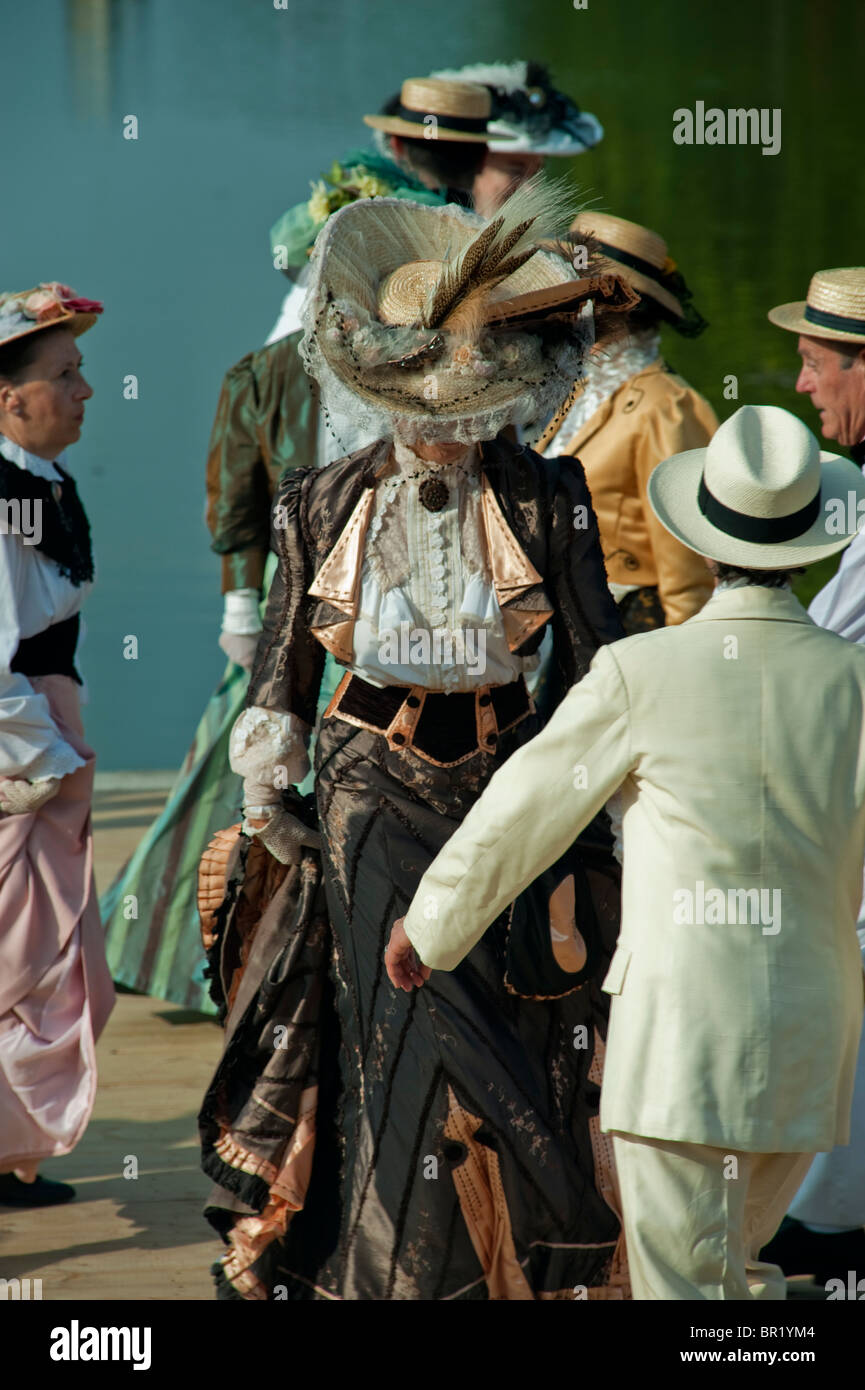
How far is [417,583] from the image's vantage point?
125 inches

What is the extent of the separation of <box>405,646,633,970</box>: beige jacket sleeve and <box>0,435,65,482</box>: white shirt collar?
1.85 metres

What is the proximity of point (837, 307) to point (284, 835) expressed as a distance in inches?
65.1

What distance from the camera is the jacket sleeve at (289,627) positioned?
3291mm

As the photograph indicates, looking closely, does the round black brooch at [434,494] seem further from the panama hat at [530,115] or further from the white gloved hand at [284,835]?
the panama hat at [530,115]

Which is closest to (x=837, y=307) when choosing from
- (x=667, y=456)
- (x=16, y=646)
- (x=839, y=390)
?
(x=839, y=390)

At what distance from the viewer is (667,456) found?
182 inches

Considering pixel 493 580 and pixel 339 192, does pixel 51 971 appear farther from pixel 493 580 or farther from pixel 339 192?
pixel 339 192

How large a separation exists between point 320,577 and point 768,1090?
1.25 m

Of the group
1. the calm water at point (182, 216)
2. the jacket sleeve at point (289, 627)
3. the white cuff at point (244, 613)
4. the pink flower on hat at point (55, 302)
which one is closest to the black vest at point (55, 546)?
the pink flower on hat at point (55, 302)

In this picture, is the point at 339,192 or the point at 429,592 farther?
the point at 339,192

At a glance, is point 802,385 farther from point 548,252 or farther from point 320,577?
point 320,577

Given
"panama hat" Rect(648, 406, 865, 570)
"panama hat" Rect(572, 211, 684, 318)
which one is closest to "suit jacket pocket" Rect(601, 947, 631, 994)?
"panama hat" Rect(648, 406, 865, 570)

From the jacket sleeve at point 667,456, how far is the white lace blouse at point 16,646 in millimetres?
1506

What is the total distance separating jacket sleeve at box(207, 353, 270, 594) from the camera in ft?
17.1
